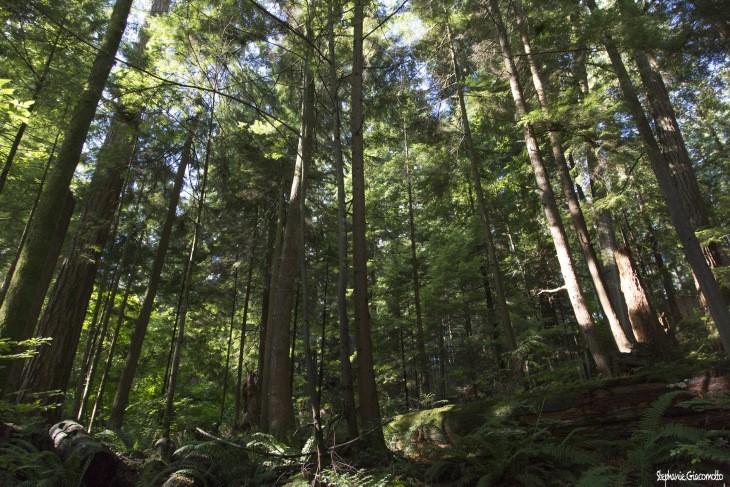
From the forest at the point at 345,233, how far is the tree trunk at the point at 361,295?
0.06m

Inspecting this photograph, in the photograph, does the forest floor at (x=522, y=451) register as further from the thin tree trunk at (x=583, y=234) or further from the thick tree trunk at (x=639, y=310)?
the thick tree trunk at (x=639, y=310)

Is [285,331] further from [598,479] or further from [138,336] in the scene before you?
[598,479]

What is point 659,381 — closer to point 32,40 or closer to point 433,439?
point 433,439

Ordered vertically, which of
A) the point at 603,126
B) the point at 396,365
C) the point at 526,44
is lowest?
the point at 396,365

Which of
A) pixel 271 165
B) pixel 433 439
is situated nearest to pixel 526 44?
pixel 271 165

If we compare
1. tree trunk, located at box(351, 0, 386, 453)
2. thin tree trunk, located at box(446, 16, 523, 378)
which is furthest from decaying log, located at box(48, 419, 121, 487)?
thin tree trunk, located at box(446, 16, 523, 378)

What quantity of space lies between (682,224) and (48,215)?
36.0 ft

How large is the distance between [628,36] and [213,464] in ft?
35.9

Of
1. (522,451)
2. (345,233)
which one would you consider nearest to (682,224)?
(522,451)

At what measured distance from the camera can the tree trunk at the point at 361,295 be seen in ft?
16.6

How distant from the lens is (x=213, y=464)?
485 cm

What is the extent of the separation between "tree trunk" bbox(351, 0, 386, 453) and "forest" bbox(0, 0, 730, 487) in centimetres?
6

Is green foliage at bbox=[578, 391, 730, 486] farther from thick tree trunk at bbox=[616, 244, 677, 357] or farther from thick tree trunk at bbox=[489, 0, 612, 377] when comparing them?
thick tree trunk at bbox=[616, 244, 677, 357]

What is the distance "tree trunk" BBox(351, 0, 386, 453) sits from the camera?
5.05 m
